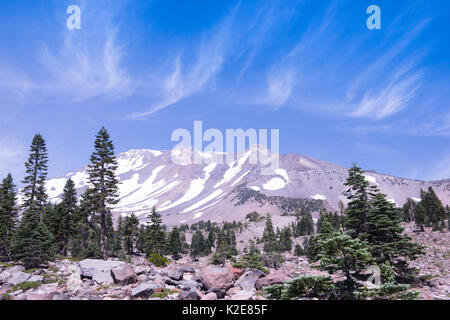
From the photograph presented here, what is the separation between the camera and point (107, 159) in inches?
1297

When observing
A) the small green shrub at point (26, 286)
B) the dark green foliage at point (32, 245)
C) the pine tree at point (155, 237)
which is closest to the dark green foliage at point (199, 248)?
the pine tree at point (155, 237)

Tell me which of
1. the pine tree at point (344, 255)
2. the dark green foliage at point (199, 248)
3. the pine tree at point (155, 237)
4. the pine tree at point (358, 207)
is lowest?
the dark green foliage at point (199, 248)

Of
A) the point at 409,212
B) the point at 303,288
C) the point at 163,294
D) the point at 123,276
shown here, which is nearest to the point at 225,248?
the point at 123,276

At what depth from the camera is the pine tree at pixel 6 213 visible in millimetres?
37812

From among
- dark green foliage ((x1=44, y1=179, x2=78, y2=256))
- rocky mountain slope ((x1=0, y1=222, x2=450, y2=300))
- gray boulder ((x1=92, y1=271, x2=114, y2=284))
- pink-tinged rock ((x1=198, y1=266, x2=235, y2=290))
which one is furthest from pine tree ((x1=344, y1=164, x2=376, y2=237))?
dark green foliage ((x1=44, y1=179, x2=78, y2=256))

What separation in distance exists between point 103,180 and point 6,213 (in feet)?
78.2

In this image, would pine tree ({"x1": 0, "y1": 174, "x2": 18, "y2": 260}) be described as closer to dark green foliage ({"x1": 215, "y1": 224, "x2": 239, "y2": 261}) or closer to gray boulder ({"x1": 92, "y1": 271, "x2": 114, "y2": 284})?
gray boulder ({"x1": 92, "y1": 271, "x2": 114, "y2": 284})

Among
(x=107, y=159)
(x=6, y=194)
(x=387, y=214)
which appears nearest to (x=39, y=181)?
(x=6, y=194)

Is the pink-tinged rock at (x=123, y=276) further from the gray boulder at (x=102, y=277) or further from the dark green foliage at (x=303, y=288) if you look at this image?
the dark green foliage at (x=303, y=288)

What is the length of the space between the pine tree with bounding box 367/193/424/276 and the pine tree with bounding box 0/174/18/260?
46.5m

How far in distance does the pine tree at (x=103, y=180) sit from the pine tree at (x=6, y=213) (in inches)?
676

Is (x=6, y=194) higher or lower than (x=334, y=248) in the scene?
higher
